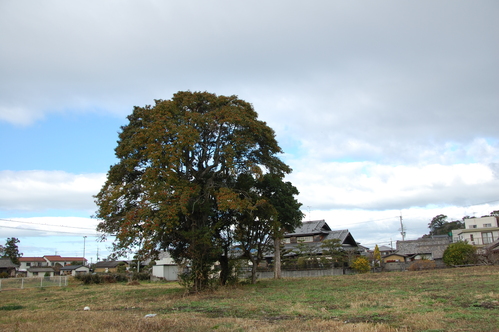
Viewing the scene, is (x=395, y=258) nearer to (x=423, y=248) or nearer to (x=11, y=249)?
(x=423, y=248)

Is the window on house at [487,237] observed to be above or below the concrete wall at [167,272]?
above

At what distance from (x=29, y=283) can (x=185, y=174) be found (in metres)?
25.8

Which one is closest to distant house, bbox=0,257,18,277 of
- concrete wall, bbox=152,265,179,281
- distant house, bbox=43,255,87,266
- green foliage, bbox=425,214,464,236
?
concrete wall, bbox=152,265,179,281

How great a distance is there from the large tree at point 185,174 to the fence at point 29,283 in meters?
21.1

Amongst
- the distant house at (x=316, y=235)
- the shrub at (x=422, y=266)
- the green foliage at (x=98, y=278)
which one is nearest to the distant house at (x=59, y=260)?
the green foliage at (x=98, y=278)

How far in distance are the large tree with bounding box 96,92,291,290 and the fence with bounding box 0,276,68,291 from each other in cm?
2111

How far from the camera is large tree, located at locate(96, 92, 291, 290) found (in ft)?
67.7

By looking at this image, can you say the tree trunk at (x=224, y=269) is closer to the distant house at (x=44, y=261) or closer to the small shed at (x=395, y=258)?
the small shed at (x=395, y=258)

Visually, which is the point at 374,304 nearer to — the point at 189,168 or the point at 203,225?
the point at 203,225

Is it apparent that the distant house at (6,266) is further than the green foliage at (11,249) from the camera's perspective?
No

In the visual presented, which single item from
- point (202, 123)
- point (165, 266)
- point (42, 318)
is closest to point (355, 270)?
point (165, 266)

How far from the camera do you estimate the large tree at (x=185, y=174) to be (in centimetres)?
2062

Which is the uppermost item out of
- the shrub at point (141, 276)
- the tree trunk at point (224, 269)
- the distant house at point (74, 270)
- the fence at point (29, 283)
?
the tree trunk at point (224, 269)

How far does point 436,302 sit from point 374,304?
2.14 m
